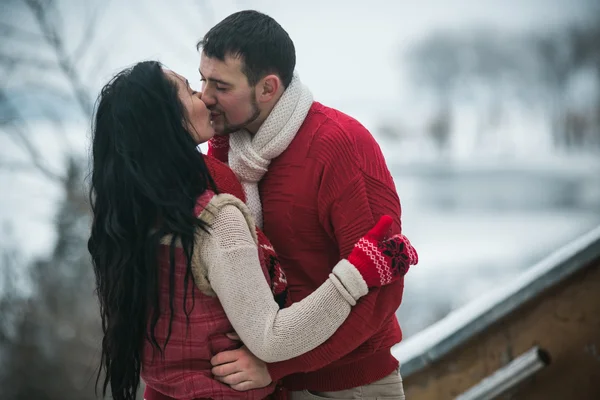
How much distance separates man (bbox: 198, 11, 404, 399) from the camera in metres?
1.41

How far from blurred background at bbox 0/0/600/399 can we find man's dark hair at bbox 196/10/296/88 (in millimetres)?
4700

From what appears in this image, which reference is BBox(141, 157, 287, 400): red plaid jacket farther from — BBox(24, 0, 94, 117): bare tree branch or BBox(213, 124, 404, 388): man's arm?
BBox(24, 0, 94, 117): bare tree branch

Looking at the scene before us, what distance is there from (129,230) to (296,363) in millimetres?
443

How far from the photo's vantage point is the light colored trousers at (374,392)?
1.57 meters

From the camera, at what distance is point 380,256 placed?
1.31m

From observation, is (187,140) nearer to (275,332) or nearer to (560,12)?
(275,332)

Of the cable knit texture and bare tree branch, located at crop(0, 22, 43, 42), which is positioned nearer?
the cable knit texture

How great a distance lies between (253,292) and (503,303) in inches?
43.7

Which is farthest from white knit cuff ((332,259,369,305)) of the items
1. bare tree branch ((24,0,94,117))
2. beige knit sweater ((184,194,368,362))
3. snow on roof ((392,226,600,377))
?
bare tree branch ((24,0,94,117))

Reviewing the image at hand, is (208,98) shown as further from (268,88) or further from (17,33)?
(17,33)

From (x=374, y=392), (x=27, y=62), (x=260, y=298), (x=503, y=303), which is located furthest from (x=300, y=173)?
(x=27, y=62)

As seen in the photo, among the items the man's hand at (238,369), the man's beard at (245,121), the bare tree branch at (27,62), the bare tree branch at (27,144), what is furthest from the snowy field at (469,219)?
the man's hand at (238,369)

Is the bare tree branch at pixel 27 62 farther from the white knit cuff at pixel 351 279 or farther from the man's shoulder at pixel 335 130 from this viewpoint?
the white knit cuff at pixel 351 279

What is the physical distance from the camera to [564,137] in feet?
34.5
